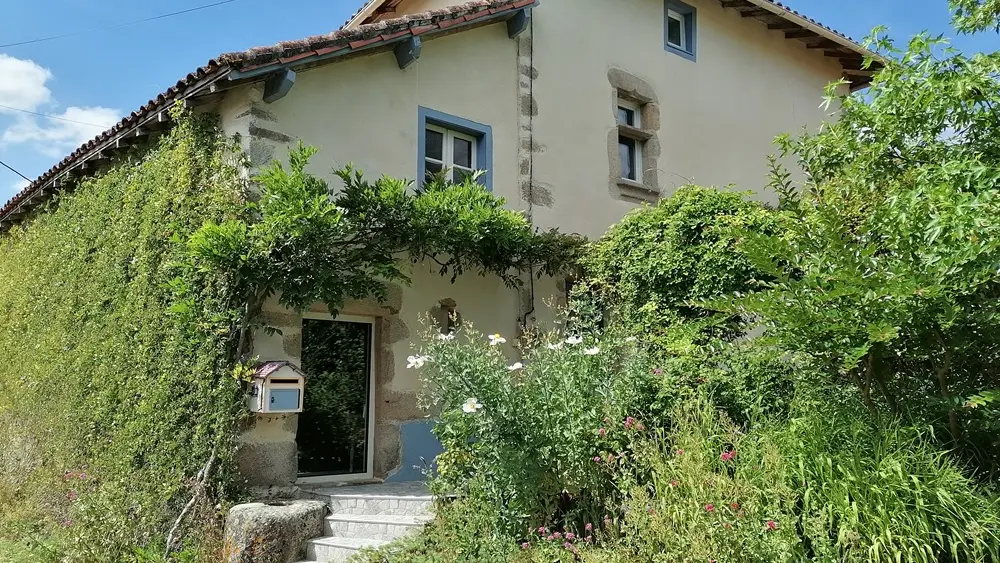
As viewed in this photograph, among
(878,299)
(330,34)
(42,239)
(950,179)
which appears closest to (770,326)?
(878,299)

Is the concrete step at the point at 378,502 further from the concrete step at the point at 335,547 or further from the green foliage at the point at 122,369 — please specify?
the green foliage at the point at 122,369

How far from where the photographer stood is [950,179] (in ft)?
13.3

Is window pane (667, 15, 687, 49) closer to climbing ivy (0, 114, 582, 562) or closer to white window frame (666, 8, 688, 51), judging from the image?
white window frame (666, 8, 688, 51)

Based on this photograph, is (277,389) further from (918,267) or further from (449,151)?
(918,267)

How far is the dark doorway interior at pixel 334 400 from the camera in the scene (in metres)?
6.96

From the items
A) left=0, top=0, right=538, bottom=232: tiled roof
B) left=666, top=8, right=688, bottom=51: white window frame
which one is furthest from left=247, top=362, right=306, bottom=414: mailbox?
left=666, top=8, right=688, bottom=51: white window frame

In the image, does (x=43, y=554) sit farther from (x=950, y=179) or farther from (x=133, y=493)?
A: (x=950, y=179)

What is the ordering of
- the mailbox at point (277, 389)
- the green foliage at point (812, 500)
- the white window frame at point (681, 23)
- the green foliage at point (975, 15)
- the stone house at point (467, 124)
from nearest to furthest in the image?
the green foliage at point (812, 500), the green foliage at point (975, 15), the mailbox at point (277, 389), the stone house at point (467, 124), the white window frame at point (681, 23)

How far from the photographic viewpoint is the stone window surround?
982cm

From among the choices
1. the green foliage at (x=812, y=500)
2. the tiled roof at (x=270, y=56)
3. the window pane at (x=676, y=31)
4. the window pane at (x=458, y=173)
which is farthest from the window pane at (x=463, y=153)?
the green foliage at (x=812, y=500)

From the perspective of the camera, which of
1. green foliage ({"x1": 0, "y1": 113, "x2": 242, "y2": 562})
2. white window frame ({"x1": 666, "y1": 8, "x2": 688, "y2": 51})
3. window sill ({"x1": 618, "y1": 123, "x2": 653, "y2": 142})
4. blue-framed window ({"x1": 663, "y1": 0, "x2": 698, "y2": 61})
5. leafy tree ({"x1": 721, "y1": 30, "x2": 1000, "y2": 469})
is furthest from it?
white window frame ({"x1": 666, "y1": 8, "x2": 688, "y2": 51})

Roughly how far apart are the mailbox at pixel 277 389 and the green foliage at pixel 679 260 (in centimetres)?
315

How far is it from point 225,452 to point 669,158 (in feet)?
23.6

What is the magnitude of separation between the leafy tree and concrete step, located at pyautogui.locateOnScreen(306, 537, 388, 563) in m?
3.25
